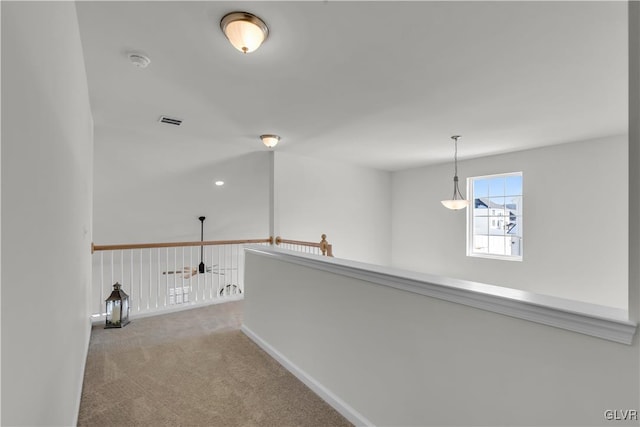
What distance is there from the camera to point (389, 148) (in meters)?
4.68

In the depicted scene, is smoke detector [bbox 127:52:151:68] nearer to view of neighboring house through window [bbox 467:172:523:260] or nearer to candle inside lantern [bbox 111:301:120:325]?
candle inside lantern [bbox 111:301:120:325]

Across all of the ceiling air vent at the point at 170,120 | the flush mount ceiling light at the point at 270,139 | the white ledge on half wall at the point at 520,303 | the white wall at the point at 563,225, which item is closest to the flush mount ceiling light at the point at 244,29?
the white ledge on half wall at the point at 520,303

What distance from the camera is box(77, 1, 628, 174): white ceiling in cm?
167

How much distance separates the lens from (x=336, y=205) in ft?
19.0

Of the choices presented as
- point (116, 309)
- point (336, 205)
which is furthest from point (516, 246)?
point (116, 309)

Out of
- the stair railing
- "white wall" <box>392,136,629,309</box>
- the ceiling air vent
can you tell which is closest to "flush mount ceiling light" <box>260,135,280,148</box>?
the ceiling air vent

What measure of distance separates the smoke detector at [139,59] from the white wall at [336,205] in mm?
2819

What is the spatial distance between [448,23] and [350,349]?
6.94 ft

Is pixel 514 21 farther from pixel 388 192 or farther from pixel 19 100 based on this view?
pixel 388 192

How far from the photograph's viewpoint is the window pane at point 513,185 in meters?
4.88

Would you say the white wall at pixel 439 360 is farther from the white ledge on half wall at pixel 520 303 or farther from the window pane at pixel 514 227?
the window pane at pixel 514 227

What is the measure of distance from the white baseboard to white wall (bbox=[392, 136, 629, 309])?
429 cm

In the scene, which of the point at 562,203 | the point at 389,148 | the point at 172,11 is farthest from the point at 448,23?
the point at 562,203

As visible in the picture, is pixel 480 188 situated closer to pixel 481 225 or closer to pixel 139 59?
pixel 481 225
